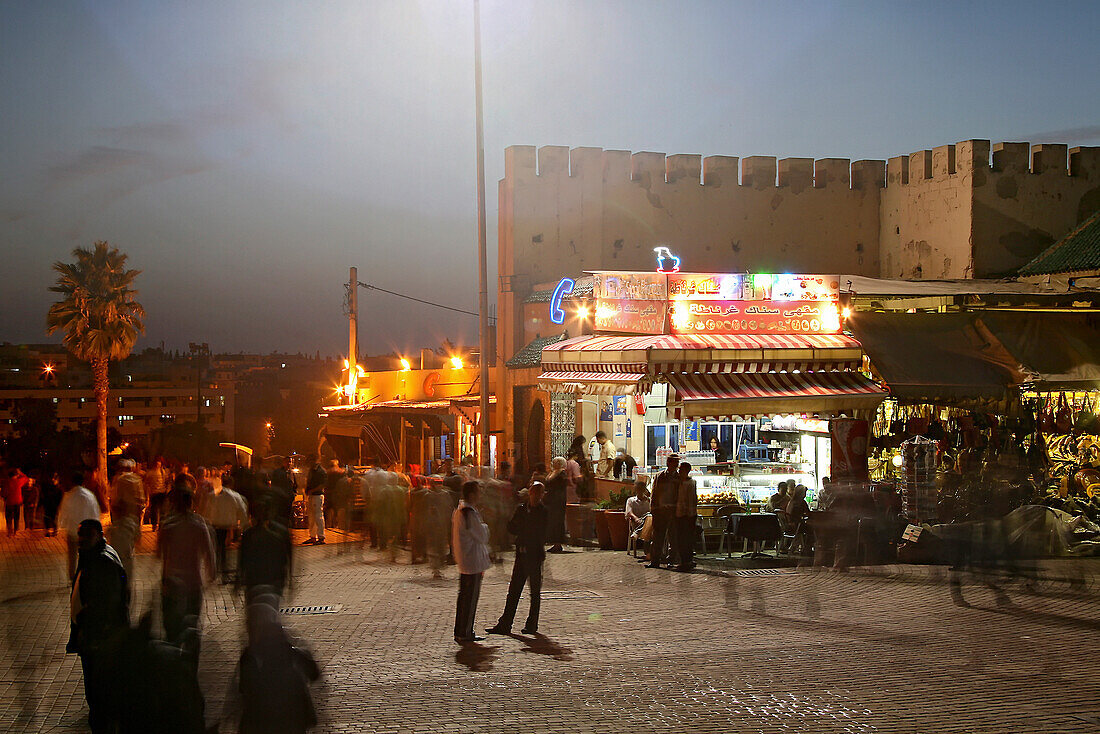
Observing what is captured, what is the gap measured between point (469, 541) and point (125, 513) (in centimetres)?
503

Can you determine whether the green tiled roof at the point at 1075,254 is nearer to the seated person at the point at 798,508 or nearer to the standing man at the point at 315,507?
the seated person at the point at 798,508

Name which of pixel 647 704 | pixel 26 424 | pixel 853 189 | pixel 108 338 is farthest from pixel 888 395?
pixel 26 424

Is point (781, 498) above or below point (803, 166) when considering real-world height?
below

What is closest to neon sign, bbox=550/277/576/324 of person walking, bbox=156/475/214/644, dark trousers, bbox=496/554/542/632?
dark trousers, bbox=496/554/542/632

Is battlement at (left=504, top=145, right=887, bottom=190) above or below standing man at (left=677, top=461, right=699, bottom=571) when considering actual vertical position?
above

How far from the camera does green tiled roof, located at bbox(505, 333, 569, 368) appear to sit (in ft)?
86.0

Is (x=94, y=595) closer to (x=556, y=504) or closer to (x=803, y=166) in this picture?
(x=556, y=504)

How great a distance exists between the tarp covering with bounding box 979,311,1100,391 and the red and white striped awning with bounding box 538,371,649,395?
6.53m

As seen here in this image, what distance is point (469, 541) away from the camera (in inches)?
398

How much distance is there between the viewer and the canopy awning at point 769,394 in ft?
52.4

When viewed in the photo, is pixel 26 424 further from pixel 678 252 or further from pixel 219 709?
pixel 219 709

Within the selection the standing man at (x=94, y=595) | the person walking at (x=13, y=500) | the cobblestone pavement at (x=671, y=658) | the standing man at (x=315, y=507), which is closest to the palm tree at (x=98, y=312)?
the person walking at (x=13, y=500)

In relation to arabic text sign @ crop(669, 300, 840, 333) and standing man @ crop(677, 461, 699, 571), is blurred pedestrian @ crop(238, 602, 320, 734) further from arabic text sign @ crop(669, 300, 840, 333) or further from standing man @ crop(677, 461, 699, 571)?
arabic text sign @ crop(669, 300, 840, 333)

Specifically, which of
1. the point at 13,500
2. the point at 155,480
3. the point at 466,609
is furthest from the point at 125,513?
the point at 13,500
